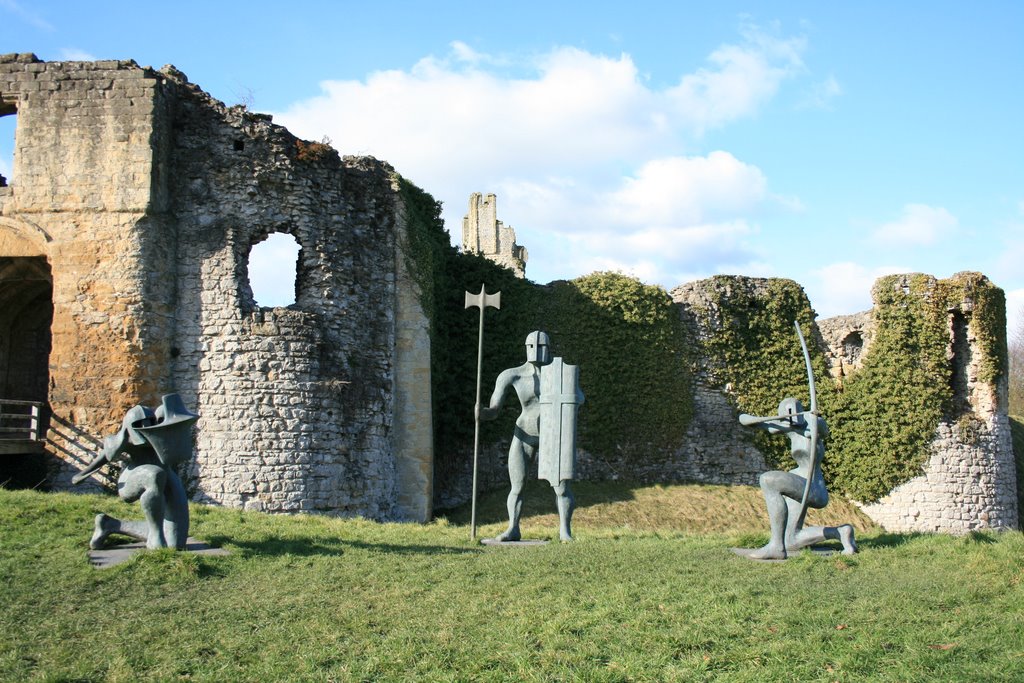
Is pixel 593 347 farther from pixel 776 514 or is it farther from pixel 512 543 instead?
pixel 776 514

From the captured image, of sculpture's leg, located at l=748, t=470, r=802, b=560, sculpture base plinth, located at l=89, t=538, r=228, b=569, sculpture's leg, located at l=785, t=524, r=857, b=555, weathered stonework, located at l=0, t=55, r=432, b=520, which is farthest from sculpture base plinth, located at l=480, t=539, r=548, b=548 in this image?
weathered stonework, located at l=0, t=55, r=432, b=520

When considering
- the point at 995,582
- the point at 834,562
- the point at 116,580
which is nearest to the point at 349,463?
the point at 116,580

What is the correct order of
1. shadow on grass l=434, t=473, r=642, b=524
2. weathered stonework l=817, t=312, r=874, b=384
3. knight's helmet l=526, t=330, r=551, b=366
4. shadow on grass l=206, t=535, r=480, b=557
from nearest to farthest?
shadow on grass l=206, t=535, r=480, b=557 → knight's helmet l=526, t=330, r=551, b=366 → shadow on grass l=434, t=473, r=642, b=524 → weathered stonework l=817, t=312, r=874, b=384

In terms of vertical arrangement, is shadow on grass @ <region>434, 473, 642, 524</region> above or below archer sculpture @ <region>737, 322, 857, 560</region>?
below

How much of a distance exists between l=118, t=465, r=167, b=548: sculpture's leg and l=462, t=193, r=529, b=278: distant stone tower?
38583 mm

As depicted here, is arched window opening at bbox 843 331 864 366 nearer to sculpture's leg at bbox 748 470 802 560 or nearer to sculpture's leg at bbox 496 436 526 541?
sculpture's leg at bbox 496 436 526 541

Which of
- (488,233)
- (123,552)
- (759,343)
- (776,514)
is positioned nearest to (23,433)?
(123,552)

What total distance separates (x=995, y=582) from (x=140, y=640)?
7.16 m

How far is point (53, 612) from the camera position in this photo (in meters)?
7.66

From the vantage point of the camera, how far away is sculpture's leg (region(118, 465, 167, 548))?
953 centimetres

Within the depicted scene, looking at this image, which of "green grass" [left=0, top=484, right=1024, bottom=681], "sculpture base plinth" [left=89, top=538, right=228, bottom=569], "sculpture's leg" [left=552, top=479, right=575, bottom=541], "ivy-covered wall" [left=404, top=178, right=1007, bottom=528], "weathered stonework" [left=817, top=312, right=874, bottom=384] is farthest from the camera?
"weathered stonework" [left=817, top=312, right=874, bottom=384]

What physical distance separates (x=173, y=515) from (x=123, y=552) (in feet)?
1.90

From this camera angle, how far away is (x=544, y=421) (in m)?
11.8

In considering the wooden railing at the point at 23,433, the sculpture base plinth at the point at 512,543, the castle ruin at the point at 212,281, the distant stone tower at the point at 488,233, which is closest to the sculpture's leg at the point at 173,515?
the sculpture base plinth at the point at 512,543
